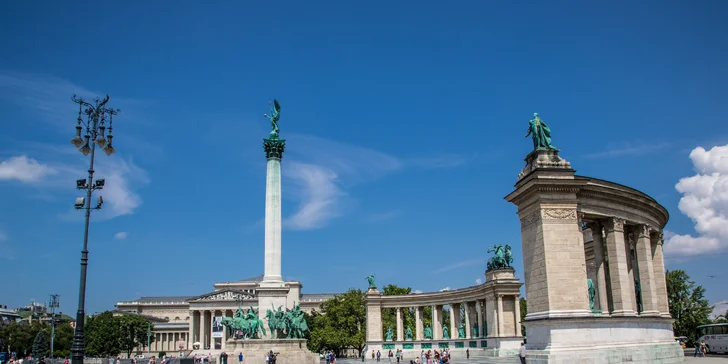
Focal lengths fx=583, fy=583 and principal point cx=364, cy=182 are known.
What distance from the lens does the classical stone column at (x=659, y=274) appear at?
1319 inches

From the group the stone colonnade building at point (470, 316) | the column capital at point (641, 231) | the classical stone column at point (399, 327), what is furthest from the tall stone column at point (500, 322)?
the column capital at point (641, 231)

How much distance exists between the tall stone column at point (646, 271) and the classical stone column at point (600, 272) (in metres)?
2.10

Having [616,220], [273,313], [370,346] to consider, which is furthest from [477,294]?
[616,220]

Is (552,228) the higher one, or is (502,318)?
(552,228)

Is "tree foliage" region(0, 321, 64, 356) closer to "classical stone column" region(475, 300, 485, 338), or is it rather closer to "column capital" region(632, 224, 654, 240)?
"classical stone column" region(475, 300, 485, 338)

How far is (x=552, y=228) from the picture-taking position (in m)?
26.4

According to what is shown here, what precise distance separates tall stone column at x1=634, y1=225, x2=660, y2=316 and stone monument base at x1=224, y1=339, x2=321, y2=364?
30538 mm

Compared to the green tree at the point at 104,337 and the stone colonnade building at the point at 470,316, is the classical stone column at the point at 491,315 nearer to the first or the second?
the stone colonnade building at the point at 470,316

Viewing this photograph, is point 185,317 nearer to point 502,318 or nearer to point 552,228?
point 502,318

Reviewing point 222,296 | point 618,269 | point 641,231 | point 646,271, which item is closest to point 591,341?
point 618,269

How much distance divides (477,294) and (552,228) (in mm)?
37631

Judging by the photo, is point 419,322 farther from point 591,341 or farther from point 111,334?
point 111,334

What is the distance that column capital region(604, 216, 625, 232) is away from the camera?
30.0m

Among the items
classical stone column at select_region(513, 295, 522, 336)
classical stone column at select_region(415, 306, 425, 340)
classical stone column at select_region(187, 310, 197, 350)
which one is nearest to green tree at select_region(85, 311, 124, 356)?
classical stone column at select_region(187, 310, 197, 350)
